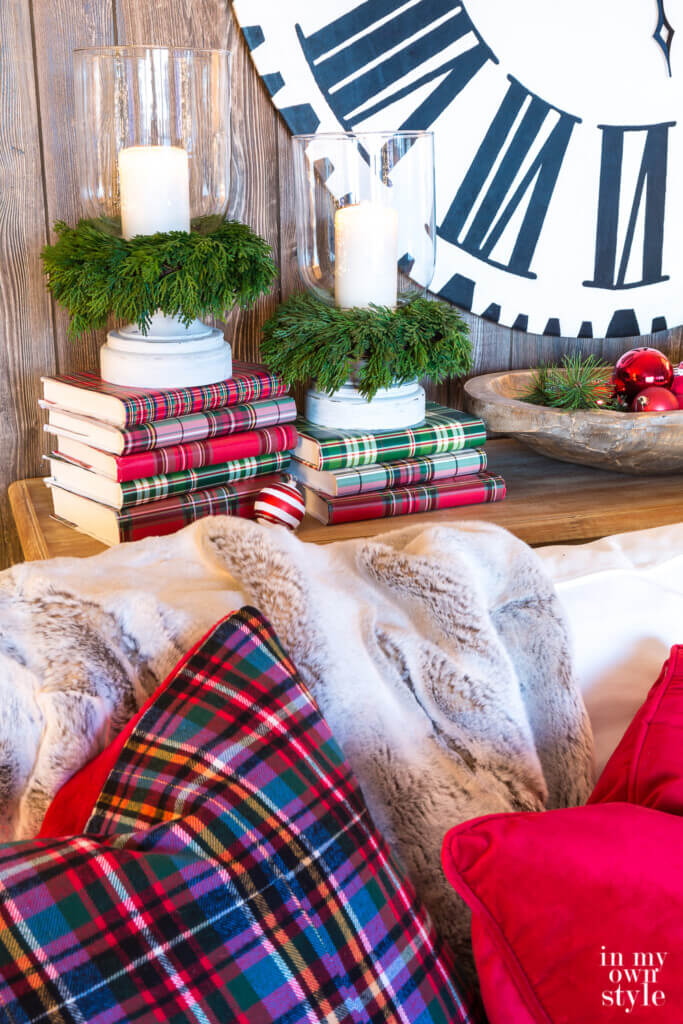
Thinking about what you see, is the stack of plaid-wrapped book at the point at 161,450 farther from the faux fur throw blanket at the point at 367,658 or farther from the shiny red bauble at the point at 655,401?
the shiny red bauble at the point at 655,401

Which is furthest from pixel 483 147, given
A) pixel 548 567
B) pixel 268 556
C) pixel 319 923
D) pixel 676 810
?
pixel 319 923

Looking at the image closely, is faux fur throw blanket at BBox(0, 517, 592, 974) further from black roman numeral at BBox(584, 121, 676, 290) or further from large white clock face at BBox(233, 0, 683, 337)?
black roman numeral at BBox(584, 121, 676, 290)

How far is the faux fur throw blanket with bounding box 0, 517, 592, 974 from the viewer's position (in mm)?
582

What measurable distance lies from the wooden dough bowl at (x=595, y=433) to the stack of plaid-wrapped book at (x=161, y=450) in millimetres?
288

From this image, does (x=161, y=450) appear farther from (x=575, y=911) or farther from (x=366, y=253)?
(x=575, y=911)

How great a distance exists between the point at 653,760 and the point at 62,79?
107 cm

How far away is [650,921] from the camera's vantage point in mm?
502

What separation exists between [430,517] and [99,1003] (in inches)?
33.1

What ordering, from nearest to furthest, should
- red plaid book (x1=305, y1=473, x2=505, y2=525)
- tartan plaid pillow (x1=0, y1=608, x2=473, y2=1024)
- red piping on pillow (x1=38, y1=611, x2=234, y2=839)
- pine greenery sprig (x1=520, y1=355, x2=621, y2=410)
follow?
tartan plaid pillow (x1=0, y1=608, x2=473, y2=1024) < red piping on pillow (x1=38, y1=611, x2=234, y2=839) < red plaid book (x1=305, y1=473, x2=505, y2=525) < pine greenery sprig (x1=520, y1=355, x2=621, y2=410)

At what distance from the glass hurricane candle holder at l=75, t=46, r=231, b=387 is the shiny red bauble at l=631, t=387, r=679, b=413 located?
22.3 inches

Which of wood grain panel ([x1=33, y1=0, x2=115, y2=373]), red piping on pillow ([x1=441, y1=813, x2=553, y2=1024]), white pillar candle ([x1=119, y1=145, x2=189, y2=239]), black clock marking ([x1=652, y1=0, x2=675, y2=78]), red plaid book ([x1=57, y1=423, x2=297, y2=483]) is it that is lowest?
red piping on pillow ([x1=441, y1=813, x2=553, y2=1024])

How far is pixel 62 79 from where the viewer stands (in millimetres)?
1197

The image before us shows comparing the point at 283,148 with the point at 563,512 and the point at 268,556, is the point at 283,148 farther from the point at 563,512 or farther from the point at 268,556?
the point at 268,556

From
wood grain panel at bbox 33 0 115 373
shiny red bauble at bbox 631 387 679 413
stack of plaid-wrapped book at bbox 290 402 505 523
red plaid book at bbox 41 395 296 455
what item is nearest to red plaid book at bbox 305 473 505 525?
stack of plaid-wrapped book at bbox 290 402 505 523
